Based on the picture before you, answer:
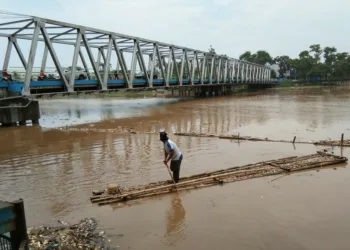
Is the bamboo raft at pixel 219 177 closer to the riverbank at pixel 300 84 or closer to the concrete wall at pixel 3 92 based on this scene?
the concrete wall at pixel 3 92

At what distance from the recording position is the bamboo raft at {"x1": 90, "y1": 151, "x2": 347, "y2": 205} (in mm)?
7320

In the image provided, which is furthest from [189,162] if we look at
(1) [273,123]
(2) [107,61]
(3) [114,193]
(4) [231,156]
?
(2) [107,61]

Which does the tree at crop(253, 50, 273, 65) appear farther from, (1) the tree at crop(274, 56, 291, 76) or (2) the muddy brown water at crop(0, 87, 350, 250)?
(2) the muddy brown water at crop(0, 87, 350, 250)

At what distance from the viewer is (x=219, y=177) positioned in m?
8.47

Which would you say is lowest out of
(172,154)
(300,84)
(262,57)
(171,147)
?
(300,84)

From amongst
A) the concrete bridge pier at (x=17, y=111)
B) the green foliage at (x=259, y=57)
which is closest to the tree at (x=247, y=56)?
the green foliage at (x=259, y=57)

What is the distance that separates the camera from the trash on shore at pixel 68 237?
5.07m

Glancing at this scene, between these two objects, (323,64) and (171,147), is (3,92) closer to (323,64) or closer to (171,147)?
(171,147)

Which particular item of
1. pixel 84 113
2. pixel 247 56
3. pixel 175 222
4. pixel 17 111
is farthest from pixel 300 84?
pixel 175 222

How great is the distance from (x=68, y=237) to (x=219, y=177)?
4.21 meters

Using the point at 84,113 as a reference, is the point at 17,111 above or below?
above

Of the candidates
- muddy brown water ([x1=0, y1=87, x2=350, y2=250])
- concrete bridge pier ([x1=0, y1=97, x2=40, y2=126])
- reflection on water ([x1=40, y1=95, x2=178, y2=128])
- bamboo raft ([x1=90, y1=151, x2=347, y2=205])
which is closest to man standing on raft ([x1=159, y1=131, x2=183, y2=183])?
bamboo raft ([x1=90, y1=151, x2=347, y2=205])

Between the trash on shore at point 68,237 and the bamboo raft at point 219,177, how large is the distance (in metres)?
1.24

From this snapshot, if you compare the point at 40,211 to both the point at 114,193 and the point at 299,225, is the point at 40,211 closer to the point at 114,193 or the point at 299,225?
the point at 114,193
